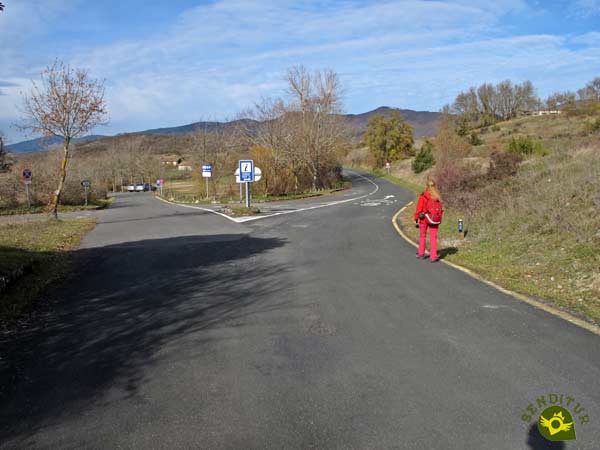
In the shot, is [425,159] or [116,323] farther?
[425,159]

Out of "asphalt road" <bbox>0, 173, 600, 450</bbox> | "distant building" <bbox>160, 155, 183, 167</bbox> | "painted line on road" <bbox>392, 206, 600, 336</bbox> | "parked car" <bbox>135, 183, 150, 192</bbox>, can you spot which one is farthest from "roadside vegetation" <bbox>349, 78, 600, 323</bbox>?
"distant building" <bbox>160, 155, 183, 167</bbox>

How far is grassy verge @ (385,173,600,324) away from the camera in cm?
818

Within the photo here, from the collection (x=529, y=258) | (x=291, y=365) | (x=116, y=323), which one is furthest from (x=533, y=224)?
(x=116, y=323)

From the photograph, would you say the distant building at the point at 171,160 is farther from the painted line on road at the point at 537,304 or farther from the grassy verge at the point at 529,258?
the painted line on road at the point at 537,304

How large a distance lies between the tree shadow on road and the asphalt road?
0.03 m

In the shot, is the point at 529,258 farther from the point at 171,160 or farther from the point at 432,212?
the point at 171,160

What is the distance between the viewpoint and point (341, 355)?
5.58m

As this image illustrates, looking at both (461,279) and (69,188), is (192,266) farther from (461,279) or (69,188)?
(69,188)

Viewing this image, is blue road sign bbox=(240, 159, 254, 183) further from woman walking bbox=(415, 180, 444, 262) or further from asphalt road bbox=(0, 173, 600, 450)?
asphalt road bbox=(0, 173, 600, 450)

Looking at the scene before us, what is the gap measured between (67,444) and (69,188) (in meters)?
43.3

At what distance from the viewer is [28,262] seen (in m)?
11.1

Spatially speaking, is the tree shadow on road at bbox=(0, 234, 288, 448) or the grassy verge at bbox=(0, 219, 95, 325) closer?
the tree shadow on road at bbox=(0, 234, 288, 448)

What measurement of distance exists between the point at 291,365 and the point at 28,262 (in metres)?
8.14

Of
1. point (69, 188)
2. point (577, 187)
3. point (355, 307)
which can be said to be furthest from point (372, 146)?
point (355, 307)
